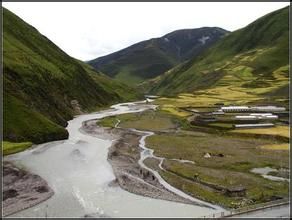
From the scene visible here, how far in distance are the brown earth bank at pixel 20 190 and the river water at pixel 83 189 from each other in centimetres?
136

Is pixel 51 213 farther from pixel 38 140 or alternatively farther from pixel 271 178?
pixel 38 140

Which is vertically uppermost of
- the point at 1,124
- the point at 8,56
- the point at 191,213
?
the point at 8,56

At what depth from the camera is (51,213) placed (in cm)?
6538

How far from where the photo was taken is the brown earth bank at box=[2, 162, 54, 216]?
6806 centimetres

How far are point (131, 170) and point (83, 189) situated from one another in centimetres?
1666

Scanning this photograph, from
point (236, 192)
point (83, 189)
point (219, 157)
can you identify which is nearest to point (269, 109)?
point (219, 157)

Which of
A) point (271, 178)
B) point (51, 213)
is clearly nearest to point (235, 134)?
point (271, 178)

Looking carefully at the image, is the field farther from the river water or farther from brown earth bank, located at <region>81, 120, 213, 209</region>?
the river water

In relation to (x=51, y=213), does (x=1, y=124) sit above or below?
above

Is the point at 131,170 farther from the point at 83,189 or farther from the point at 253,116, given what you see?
the point at 253,116

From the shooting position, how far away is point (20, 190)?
75125 millimetres

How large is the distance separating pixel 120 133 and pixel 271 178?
6975 cm

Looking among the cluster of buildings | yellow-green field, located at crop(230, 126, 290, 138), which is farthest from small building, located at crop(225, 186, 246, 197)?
the cluster of buildings

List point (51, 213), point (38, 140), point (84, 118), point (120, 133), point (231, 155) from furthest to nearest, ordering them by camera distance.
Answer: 1. point (84, 118)
2. point (120, 133)
3. point (38, 140)
4. point (231, 155)
5. point (51, 213)
